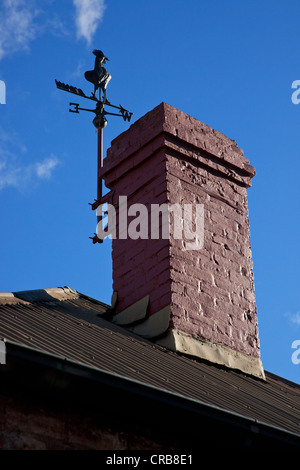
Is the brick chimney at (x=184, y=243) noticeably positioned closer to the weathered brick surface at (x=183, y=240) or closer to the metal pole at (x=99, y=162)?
the weathered brick surface at (x=183, y=240)

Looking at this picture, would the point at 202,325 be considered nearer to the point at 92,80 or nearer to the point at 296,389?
the point at 296,389

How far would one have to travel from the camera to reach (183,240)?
7.57 m

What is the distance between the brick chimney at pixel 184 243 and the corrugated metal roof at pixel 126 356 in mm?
258

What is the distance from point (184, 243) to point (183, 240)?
0.03 m

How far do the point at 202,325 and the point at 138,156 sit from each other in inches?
70.6

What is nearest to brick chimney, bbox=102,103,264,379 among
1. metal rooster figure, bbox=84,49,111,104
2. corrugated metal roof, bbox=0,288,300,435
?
corrugated metal roof, bbox=0,288,300,435

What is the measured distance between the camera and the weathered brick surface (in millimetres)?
7410

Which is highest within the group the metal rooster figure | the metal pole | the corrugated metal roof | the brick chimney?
the metal rooster figure

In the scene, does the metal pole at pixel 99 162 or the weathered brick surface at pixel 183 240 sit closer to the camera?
the weathered brick surface at pixel 183 240

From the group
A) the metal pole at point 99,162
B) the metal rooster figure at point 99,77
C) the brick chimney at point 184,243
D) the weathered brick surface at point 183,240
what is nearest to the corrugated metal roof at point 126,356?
the brick chimney at point 184,243

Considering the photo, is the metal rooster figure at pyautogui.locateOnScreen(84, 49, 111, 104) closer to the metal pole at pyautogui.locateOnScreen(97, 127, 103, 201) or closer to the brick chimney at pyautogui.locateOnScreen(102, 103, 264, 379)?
the metal pole at pyautogui.locateOnScreen(97, 127, 103, 201)

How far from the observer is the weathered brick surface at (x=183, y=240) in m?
7.41

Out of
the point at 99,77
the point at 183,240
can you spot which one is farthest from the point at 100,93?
the point at 183,240
